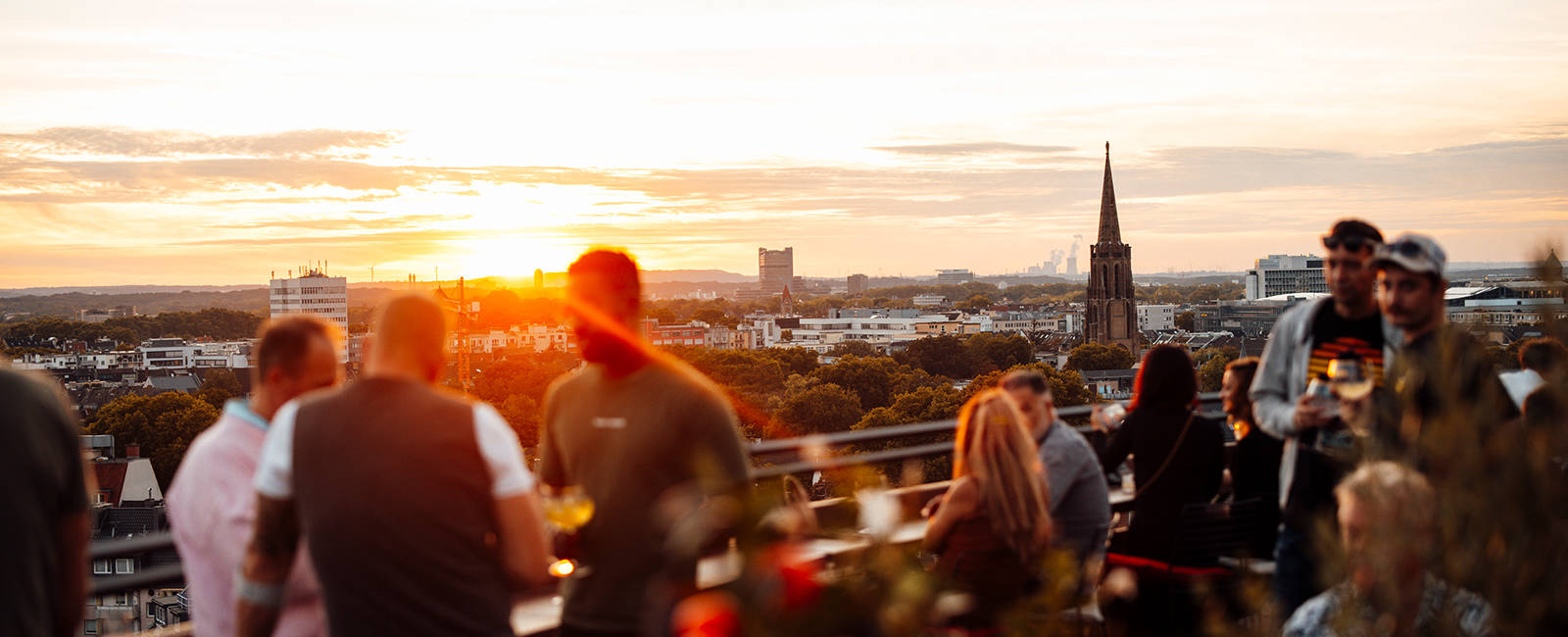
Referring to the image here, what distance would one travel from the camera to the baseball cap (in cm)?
338

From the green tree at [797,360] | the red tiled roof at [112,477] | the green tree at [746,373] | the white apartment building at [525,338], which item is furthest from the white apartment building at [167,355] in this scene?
the red tiled roof at [112,477]

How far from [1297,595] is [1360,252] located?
1.00 metres

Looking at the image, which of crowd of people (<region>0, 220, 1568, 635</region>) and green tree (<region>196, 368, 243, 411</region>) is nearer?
crowd of people (<region>0, 220, 1568, 635</region>)

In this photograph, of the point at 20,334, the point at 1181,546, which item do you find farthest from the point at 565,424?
the point at 20,334

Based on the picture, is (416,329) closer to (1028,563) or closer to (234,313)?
(1028,563)

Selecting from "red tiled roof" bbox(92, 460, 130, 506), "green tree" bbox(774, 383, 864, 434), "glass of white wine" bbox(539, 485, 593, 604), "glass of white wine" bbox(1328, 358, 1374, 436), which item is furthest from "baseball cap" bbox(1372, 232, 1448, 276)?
"green tree" bbox(774, 383, 864, 434)

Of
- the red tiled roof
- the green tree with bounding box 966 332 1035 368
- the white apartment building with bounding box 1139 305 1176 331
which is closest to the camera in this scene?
the red tiled roof

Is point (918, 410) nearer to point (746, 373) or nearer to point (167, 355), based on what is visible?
point (746, 373)

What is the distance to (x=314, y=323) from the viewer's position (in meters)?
2.95

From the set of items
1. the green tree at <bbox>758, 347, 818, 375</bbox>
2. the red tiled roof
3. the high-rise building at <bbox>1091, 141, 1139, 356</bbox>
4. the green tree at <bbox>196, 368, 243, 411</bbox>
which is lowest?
the red tiled roof

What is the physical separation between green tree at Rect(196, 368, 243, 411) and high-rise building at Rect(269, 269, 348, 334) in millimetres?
42473

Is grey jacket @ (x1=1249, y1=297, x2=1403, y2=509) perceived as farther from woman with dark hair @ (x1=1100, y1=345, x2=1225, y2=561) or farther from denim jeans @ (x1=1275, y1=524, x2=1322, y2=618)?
woman with dark hair @ (x1=1100, y1=345, x2=1225, y2=561)

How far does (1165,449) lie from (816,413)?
2111 inches

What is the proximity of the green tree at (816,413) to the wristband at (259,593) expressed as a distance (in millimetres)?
54624
